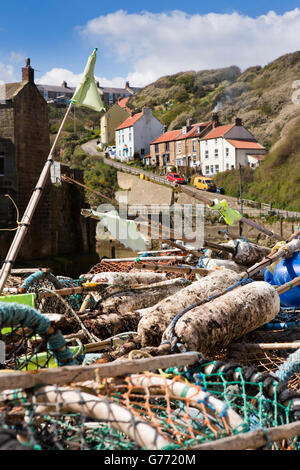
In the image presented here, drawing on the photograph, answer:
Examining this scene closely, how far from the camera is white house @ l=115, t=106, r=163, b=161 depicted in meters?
60.2

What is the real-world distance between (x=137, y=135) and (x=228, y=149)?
48.5 ft

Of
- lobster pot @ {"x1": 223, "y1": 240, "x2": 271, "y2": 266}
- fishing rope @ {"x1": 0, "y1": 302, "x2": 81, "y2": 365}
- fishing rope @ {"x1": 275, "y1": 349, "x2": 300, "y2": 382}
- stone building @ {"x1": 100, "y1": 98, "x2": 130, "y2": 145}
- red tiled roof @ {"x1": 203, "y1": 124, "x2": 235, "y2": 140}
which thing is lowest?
fishing rope @ {"x1": 275, "y1": 349, "x2": 300, "y2": 382}

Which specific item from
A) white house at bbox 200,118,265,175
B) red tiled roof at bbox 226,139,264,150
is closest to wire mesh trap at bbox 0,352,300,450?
white house at bbox 200,118,265,175

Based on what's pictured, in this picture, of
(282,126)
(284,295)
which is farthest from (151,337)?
(282,126)

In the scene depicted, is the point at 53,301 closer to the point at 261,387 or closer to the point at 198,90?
the point at 261,387

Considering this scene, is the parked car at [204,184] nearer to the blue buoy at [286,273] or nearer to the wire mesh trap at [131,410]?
the blue buoy at [286,273]

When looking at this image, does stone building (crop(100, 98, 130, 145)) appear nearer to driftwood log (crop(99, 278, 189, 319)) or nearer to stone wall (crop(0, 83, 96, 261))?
stone wall (crop(0, 83, 96, 261))

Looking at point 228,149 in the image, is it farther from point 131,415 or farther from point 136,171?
point 131,415

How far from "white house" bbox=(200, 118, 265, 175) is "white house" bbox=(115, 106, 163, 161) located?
406 inches

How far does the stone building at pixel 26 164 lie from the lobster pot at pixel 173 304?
11776 millimetres

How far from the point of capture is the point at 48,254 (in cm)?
1669

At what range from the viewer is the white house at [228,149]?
50.4m

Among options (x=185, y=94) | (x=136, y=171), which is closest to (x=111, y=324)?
(x=136, y=171)

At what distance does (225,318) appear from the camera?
349cm
